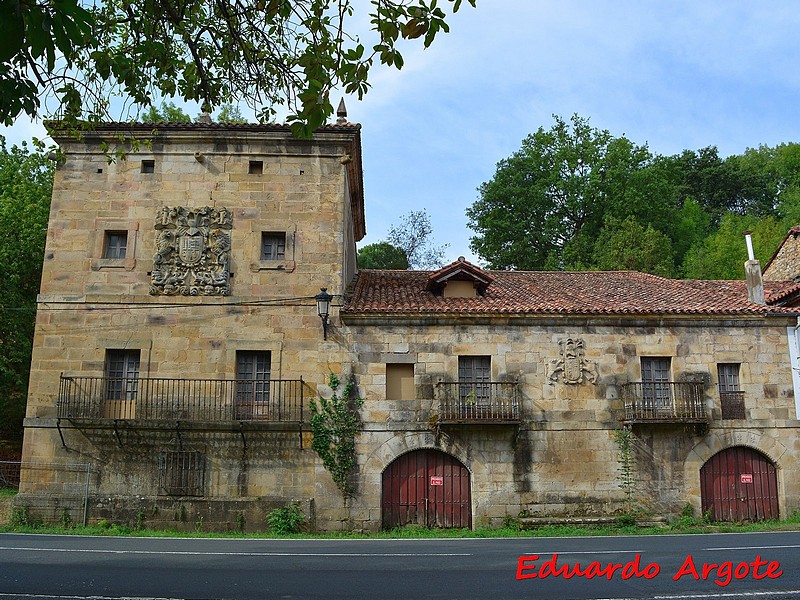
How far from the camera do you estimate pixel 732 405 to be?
768 inches

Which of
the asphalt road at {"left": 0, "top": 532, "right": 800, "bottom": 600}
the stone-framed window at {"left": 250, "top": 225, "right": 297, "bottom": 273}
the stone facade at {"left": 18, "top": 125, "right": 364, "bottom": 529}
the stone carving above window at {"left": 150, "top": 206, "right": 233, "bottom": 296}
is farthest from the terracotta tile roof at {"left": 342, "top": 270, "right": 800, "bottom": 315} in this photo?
the asphalt road at {"left": 0, "top": 532, "right": 800, "bottom": 600}

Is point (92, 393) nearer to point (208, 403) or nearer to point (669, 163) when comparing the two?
point (208, 403)

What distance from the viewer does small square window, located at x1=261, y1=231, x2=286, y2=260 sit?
19.9 meters

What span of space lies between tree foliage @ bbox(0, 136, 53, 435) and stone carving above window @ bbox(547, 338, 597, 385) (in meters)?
17.6

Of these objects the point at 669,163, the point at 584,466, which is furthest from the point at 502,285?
the point at 669,163

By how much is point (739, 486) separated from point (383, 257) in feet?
91.4

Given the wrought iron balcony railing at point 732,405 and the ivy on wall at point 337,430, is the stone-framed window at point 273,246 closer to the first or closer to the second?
the ivy on wall at point 337,430

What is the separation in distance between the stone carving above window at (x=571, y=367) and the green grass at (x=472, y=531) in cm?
376

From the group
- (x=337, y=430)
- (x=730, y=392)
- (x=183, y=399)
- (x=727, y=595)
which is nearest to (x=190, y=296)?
(x=183, y=399)

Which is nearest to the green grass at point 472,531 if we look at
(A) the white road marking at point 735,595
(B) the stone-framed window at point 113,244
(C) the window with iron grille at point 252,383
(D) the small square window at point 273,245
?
(C) the window with iron grille at point 252,383

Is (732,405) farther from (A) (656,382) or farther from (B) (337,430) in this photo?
(B) (337,430)

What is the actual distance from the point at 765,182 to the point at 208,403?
4077cm

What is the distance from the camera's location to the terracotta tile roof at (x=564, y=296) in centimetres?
1956

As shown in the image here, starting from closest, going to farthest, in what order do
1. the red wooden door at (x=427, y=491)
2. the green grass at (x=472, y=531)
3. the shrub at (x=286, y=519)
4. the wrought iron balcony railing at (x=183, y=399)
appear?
1. the green grass at (x=472, y=531)
2. the shrub at (x=286, y=519)
3. the wrought iron balcony railing at (x=183, y=399)
4. the red wooden door at (x=427, y=491)
